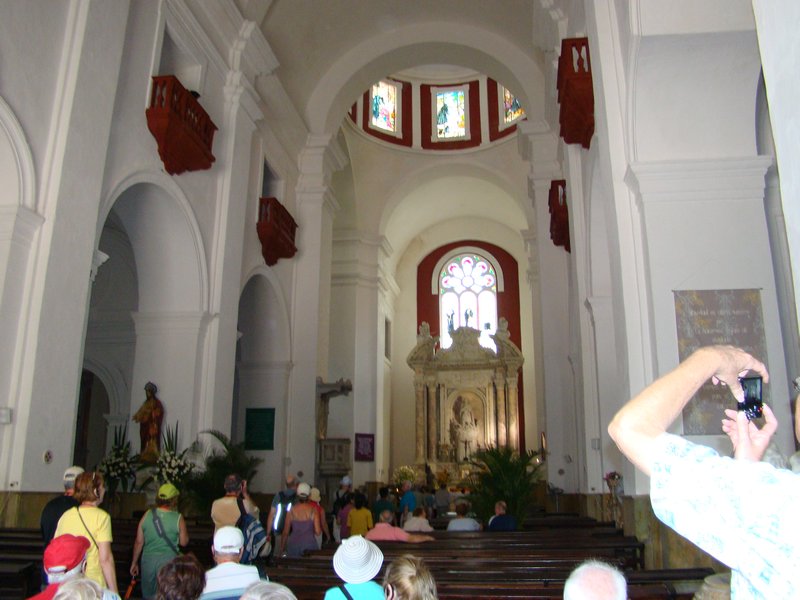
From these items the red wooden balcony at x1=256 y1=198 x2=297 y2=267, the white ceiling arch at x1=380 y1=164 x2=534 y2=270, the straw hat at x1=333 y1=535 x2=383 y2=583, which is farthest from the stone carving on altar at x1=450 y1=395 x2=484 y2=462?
the straw hat at x1=333 y1=535 x2=383 y2=583

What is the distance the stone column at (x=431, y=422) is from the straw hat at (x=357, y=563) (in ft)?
65.0

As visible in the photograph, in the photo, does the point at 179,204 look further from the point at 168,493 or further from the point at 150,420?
the point at 168,493

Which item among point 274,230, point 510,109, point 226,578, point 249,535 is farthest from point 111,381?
point 510,109

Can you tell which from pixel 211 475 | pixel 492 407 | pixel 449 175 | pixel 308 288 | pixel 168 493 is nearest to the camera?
pixel 168 493

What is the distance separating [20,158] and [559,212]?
282 inches

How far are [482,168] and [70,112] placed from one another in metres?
15.0

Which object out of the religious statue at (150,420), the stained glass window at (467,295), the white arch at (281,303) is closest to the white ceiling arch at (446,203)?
the stained glass window at (467,295)

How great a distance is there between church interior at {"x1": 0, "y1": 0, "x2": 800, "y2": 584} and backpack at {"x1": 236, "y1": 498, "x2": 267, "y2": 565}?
6.04ft

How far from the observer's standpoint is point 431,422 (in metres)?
23.0

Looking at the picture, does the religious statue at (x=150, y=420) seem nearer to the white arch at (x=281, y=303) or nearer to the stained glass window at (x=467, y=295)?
the white arch at (x=281, y=303)

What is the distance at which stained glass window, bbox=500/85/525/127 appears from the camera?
2017 centimetres

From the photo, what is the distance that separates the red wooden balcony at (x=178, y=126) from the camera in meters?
8.35

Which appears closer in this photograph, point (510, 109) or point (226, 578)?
point (226, 578)

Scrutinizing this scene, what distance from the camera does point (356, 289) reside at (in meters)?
19.2
